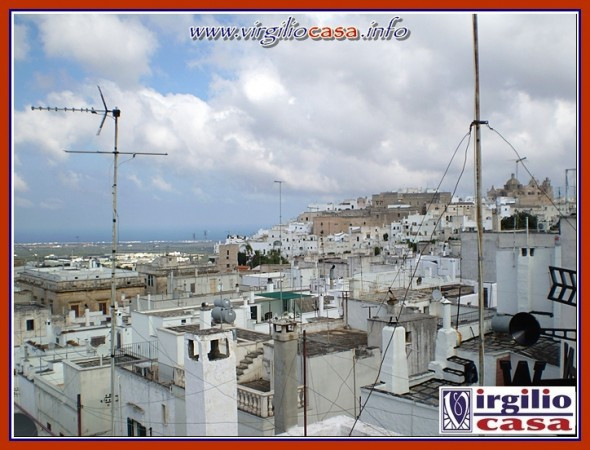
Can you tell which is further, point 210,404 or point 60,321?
point 60,321

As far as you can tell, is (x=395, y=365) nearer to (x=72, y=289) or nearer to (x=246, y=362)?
(x=246, y=362)

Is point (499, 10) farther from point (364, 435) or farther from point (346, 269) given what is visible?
point (346, 269)

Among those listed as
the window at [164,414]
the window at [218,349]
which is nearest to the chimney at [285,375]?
the window at [218,349]

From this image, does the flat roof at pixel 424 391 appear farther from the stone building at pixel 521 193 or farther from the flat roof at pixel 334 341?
the stone building at pixel 521 193

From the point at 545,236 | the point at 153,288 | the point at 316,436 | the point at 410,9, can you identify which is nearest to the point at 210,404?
the point at 316,436

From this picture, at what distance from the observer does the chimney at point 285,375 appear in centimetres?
728

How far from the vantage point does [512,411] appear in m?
6.15

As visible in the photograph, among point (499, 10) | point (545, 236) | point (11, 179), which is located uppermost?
point (499, 10)

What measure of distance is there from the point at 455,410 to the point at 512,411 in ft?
1.92

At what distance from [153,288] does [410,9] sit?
949 inches

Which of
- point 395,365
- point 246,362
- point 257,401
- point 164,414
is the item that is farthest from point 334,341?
point 395,365

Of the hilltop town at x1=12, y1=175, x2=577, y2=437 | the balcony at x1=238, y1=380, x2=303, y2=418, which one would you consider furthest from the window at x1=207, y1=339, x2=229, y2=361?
the balcony at x1=238, y1=380, x2=303, y2=418

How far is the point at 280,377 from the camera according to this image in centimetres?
738

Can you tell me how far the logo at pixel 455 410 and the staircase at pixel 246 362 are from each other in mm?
4004
